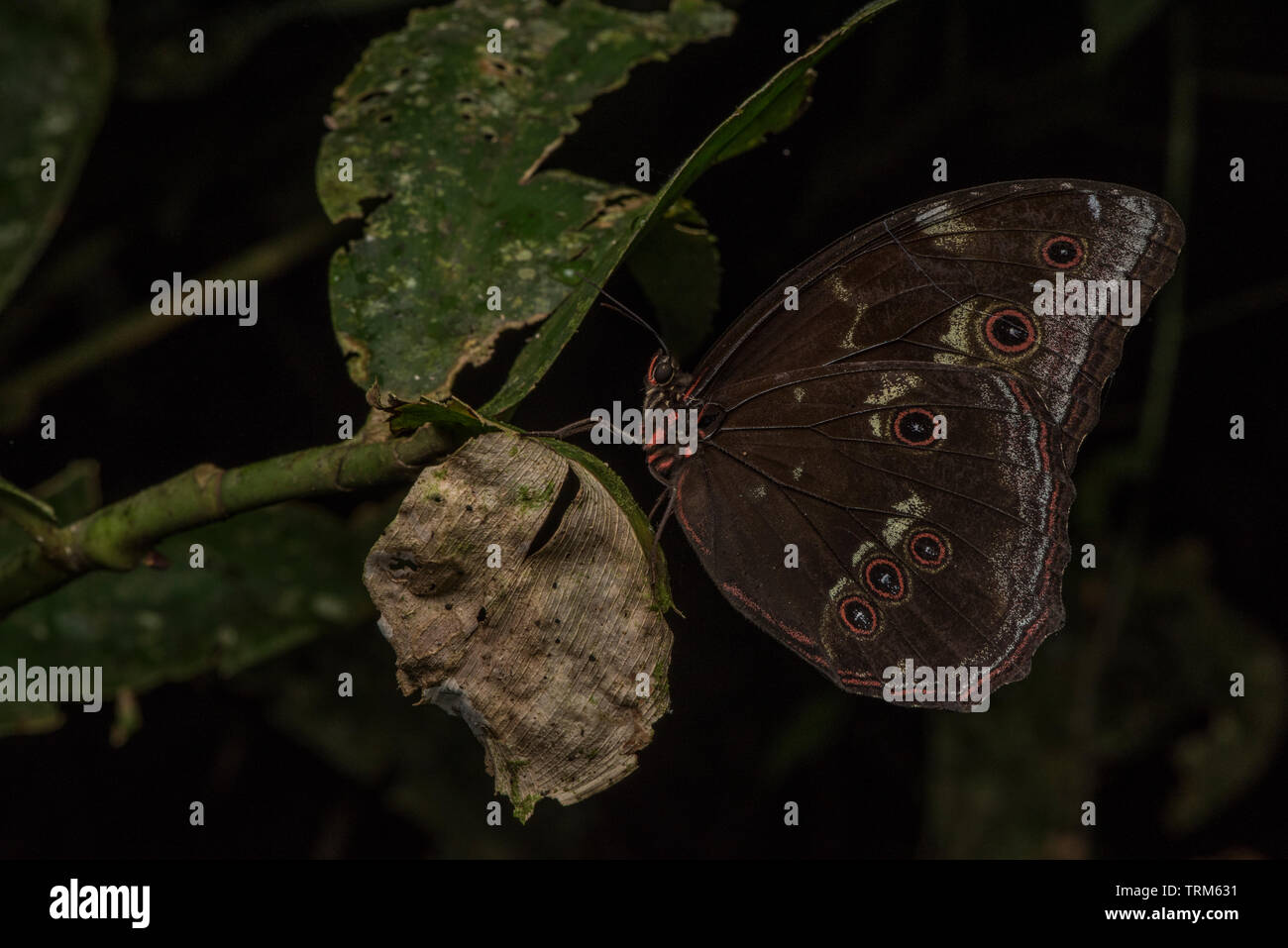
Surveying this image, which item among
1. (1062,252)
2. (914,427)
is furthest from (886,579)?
(1062,252)

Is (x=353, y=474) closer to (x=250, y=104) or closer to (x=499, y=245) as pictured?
(x=499, y=245)

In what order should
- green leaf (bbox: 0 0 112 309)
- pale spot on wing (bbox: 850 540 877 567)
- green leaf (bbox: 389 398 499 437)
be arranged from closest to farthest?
green leaf (bbox: 389 398 499 437)
pale spot on wing (bbox: 850 540 877 567)
green leaf (bbox: 0 0 112 309)

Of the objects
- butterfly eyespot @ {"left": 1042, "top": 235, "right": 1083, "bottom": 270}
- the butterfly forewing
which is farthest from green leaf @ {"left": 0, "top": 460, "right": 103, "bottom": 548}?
butterfly eyespot @ {"left": 1042, "top": 235, "right": 1083, "bottom": 270}

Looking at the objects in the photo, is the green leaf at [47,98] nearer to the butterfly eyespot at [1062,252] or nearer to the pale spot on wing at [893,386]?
the pale spot on wing at [893,386]

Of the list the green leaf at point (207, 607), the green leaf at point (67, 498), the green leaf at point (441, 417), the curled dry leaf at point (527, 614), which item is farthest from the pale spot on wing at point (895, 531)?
the green leaf at point (67, 498)

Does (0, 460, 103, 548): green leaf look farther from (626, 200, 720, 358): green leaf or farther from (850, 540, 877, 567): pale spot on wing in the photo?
(850, 540, 877, 567): pale spot on wing

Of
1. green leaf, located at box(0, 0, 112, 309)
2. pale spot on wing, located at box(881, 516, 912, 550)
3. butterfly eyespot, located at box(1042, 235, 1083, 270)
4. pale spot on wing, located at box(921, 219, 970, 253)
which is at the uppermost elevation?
green leaf, located at box(0, 0, 112, 309)

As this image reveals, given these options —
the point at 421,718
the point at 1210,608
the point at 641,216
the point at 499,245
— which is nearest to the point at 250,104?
the point at 499,245
